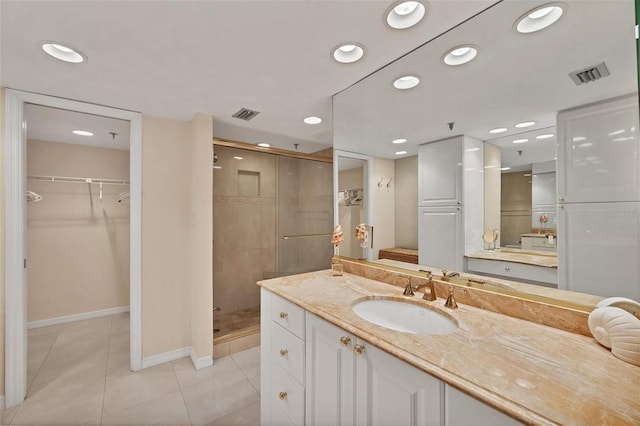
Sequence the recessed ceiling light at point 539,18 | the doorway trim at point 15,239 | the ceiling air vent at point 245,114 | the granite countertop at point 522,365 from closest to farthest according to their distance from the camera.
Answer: the granite countertop at point 522,365 → the recessed ceiling light at point 539,18 → the doorway trim at point 15,239 → the ceiling air vent at point 245,114

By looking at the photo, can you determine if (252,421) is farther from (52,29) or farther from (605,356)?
(52,29)

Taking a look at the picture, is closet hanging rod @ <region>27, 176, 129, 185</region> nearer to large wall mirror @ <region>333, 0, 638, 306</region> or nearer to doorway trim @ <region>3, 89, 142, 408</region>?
doorway trim @ <region>3, 89, 142, 408</region>

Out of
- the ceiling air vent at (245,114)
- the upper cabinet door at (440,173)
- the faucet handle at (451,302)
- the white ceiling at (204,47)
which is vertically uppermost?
the ceiling air vent at (245,114)

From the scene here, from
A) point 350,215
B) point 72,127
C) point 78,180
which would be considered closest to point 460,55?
point 350,215

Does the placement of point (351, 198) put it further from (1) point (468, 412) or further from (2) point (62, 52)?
(2) point (62, 52)

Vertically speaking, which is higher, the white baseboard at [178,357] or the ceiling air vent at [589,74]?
the ceiling air vent at [589,74]

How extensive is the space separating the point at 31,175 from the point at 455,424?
183 inches

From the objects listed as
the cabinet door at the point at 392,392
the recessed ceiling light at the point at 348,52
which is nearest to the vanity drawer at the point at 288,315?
the cabinet door at the point at 392,392

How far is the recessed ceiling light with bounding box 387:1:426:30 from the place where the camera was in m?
1.15

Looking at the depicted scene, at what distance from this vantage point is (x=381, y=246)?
1870mm

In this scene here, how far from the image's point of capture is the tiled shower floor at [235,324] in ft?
9.07

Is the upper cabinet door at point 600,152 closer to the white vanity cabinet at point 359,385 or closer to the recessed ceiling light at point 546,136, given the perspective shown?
the recessed ceiling light at point 546,136

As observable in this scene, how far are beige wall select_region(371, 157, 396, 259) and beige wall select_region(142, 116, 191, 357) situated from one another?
1819 mm

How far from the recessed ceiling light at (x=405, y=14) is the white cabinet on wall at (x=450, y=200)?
60 centimetres
